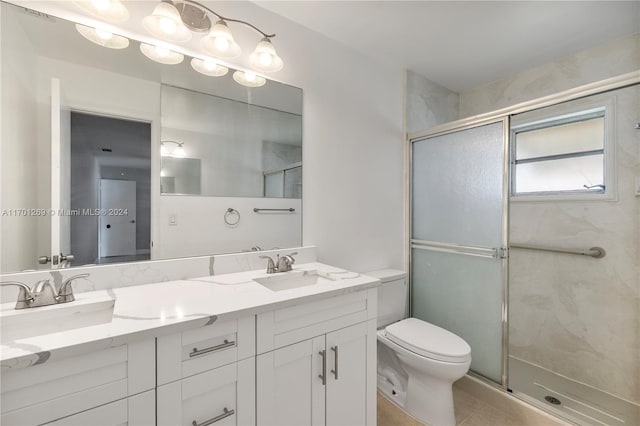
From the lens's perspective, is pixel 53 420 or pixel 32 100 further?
pixel 32 100

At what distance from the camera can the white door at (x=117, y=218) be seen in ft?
3.74

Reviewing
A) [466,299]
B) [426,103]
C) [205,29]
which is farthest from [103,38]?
[466,299]

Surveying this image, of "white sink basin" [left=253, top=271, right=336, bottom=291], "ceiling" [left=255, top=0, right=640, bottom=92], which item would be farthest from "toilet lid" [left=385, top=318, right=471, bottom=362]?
"ceiling" [left=255, top=0, right=640, bottom=92]

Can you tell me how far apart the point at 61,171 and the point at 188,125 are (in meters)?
0.54

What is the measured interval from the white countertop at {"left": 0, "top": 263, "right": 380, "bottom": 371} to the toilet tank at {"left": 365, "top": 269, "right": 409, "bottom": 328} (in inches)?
23.7

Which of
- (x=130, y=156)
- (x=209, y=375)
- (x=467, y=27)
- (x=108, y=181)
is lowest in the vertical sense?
(x=209, y=375)

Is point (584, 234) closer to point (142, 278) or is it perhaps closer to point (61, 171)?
point (142, 278)

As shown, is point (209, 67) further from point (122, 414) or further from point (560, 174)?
point (560, 174)

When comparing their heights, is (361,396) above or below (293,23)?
below

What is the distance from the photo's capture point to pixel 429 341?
4.98ft

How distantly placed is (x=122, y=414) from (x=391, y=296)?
1.56 meters

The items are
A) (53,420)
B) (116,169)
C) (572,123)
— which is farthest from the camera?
(572,123)

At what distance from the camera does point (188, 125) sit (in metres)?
1.37

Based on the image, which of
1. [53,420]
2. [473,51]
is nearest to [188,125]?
[53,420]
